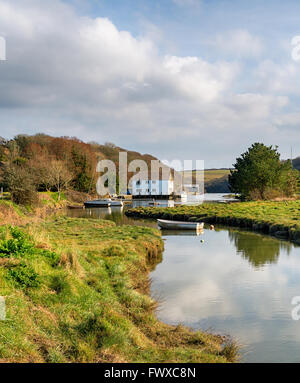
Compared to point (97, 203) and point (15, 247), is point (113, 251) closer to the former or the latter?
point (15, 247)

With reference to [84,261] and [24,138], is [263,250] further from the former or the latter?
[24,138]

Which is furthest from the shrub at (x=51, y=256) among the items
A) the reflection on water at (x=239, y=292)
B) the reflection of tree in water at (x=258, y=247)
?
the reflection of tree in water at (x=258, y=247)

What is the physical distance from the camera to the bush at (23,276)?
322 inches

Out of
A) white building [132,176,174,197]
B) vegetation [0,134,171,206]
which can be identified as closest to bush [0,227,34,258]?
vegetation [0,134,171,206]

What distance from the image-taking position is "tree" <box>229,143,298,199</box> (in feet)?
200

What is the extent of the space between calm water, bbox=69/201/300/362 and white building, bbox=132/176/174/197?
263 feet

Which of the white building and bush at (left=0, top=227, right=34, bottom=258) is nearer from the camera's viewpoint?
bush at (left=0, top=227, right=34, bottom=258)

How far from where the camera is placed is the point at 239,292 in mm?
13180

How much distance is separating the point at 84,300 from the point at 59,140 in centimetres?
8634

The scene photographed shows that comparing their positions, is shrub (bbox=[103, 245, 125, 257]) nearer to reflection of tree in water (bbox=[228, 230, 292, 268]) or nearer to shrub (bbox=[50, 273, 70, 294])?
shrub (bbox=[50, 273, 70, 294])

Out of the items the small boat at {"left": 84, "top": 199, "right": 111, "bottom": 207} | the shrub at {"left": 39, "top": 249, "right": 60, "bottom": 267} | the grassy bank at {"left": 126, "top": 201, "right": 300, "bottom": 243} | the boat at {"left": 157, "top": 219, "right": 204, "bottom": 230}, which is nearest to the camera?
the shrub at {"left": 39, "top": 249, "right": 60, "bottom": 267}

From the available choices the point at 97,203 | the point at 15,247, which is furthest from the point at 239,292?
Result: the point at 97,203

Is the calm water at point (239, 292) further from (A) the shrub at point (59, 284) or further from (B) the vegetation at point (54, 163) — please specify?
(B) the vegetation at point (54, 163)

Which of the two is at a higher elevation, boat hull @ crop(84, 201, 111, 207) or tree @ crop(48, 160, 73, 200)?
tree @ crop(48, 160, 73, 200)
